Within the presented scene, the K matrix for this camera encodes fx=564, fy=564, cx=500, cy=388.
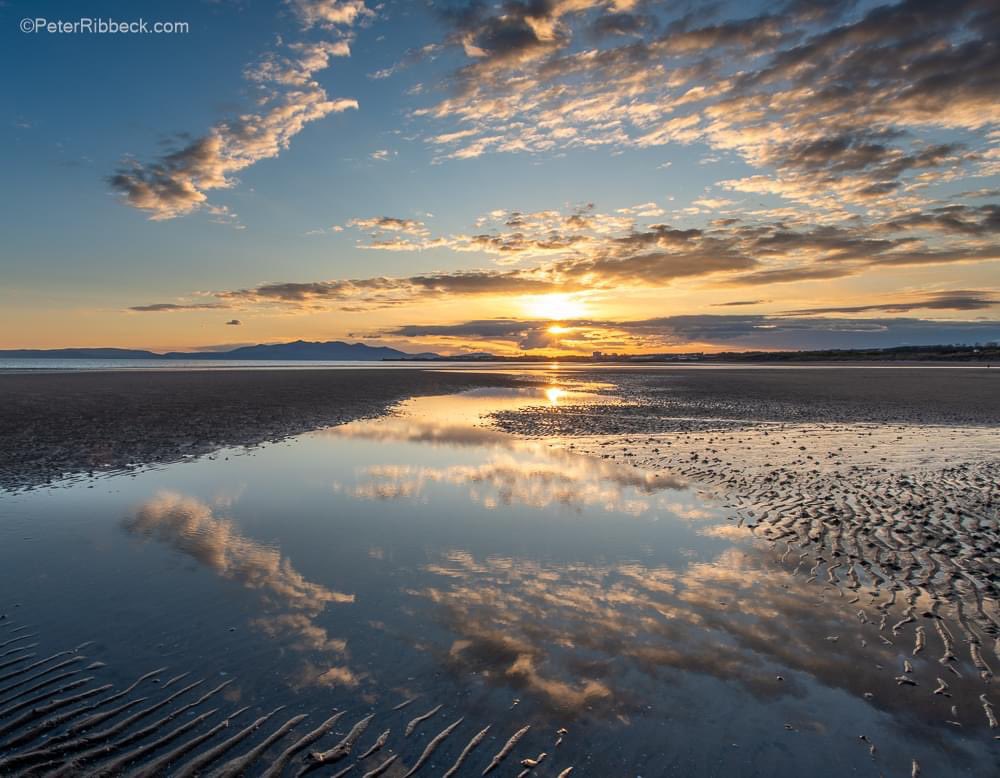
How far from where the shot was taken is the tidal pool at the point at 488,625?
211 inches

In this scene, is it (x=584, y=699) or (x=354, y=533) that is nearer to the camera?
(x=584, y=699)

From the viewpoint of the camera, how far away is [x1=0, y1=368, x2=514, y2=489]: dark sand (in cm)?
1916

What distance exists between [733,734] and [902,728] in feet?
5.55

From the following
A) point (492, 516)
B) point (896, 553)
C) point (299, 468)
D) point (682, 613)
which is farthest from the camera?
point (299, 468)

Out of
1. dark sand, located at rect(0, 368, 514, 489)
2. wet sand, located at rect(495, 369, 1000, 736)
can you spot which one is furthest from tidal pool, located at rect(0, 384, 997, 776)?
dark sand, located at rect(0, 368, 514, 489)

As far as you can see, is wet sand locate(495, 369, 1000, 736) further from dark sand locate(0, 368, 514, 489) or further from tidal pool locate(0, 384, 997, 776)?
dark sand locate(0, 368, 514, 489)

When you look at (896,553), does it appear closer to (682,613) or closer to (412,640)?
(682,613)

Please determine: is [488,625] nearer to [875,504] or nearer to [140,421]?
[875,504]

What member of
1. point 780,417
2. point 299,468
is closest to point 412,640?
point 299,468

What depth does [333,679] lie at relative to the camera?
6.31m

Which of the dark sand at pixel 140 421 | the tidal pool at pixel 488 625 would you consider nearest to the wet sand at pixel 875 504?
the tidal pool at pixel 488 625

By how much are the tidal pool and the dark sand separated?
5266mm

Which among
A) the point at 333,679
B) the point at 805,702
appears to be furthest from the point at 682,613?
the point at 333,679

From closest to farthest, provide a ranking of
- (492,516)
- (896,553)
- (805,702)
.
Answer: (805,702)
(896,553)
(492,516)
